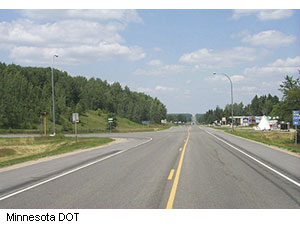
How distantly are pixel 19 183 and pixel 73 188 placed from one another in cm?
243

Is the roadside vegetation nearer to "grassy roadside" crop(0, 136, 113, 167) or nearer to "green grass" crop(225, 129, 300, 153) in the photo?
"green grass" crop(225, 129, 300, 153)

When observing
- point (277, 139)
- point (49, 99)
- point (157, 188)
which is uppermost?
point (49, 99)

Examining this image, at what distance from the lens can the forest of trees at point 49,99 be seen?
8438 cm

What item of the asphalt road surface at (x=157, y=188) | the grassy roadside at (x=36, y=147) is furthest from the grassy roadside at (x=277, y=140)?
the grassy roadside at (x=36, y=147)

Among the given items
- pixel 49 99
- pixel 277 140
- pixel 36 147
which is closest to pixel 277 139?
pixel 277 140

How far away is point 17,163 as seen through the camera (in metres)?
17.0

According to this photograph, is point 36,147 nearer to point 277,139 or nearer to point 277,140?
point 277,140

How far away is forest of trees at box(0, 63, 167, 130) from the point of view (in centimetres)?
8438

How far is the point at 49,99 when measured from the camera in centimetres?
10862

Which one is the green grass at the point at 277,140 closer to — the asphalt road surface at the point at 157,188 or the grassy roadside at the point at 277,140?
the grassy roadside at the point at 277,140

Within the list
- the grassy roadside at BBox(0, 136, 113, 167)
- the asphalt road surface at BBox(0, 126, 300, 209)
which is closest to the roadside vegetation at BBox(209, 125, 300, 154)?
the asphalt road surface at BBox(0, 126, 300, 209)

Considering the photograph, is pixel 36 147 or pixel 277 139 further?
pixel 277 139

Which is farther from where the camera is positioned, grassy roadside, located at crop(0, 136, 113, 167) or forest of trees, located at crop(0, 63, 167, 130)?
forest of trees, located at crop(0, 63, 167, 130)

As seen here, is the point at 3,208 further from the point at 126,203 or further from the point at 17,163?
the point at 17,163
